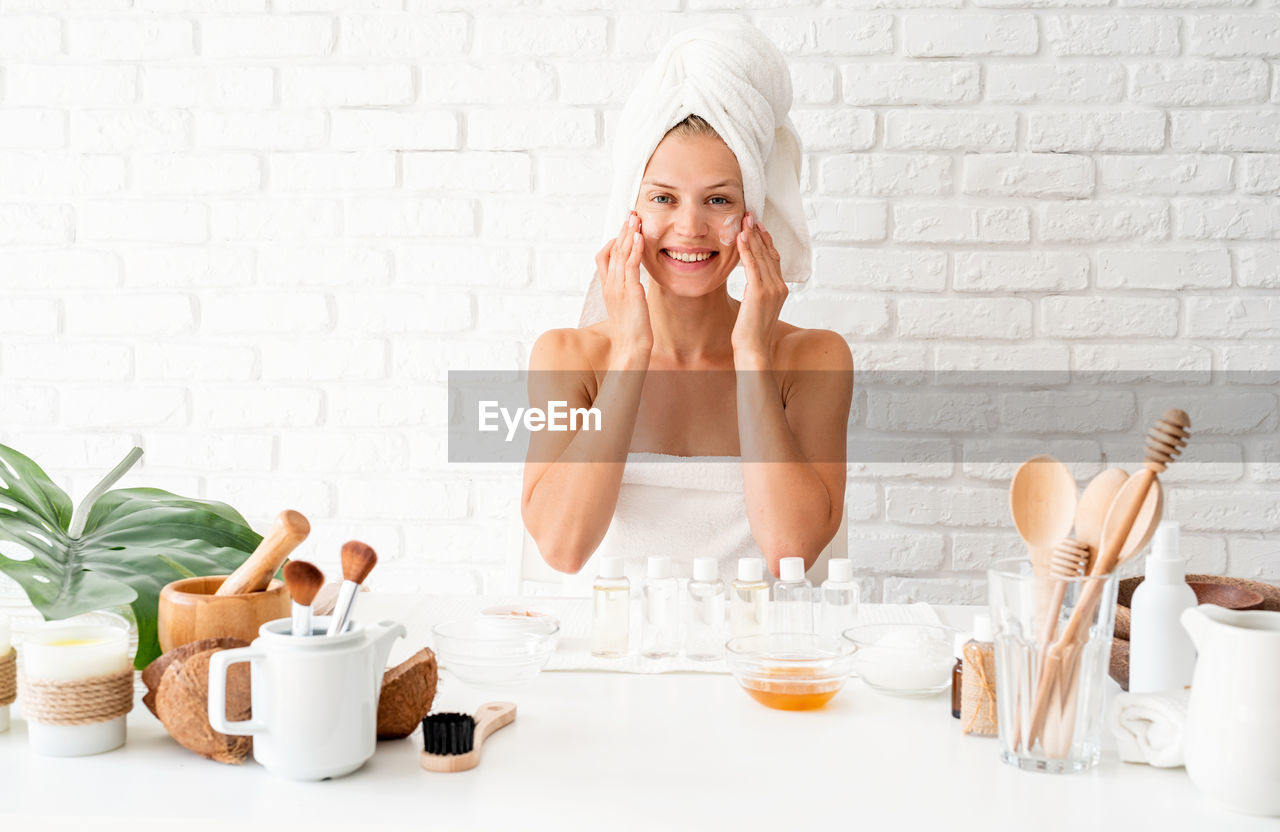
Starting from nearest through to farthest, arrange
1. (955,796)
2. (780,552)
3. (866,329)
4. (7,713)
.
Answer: (955,796)
(7,713)
(780,552)
(866,329)

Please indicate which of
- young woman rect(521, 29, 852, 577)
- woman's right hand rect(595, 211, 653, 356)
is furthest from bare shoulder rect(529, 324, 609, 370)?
woman's right hand rect(595, 211, 653, 356)

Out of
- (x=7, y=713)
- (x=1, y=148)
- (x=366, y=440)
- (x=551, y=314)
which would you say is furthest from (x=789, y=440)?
(x=1, y=148)

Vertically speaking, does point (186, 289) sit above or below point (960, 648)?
above

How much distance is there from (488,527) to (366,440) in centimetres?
29

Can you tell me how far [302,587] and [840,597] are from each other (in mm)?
545

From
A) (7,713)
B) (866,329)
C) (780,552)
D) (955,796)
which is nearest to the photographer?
(955,796)

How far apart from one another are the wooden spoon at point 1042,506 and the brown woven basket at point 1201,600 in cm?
20

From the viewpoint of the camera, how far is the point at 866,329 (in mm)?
1988

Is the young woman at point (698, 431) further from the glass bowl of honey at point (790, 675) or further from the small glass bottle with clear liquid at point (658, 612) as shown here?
the glass bowl of honey at point (790, 675)

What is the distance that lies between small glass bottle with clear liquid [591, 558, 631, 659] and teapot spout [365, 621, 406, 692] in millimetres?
270

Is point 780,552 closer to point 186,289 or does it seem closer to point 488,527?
point 488,527

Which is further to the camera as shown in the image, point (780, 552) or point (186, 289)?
point (186, 289)

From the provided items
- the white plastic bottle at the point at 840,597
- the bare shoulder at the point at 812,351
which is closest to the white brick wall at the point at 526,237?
the bare shoulder at the point at 812,351

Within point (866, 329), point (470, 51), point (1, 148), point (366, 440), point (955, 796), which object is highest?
point (470, 51)
